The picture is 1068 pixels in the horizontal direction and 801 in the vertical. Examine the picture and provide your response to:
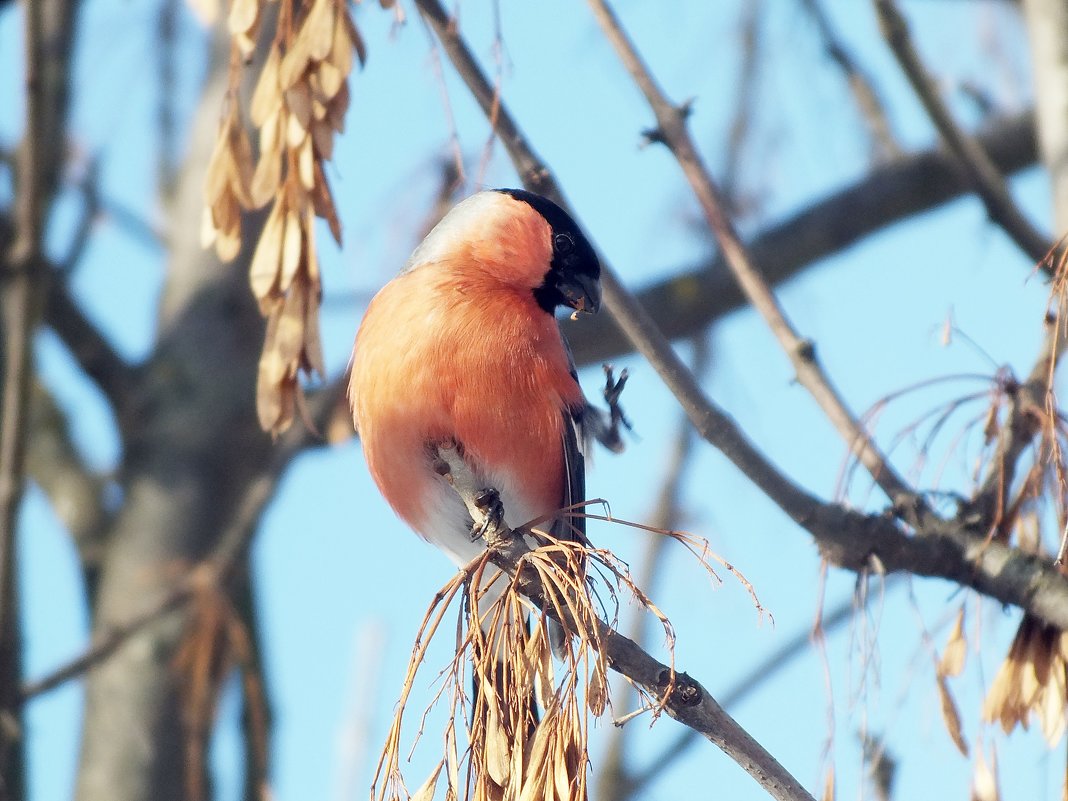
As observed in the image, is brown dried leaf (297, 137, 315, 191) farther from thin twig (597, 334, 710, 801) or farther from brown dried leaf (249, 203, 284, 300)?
thin twig (597, 334, 710, 801)

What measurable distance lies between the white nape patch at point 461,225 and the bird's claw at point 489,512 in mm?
1059

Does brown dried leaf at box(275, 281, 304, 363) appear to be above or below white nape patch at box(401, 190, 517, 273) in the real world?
below

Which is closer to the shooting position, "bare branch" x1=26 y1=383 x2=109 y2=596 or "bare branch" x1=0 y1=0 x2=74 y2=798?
"bare branch" x1=0 y1=0 x2=74 y2=798

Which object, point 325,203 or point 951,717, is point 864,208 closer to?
point 951,717

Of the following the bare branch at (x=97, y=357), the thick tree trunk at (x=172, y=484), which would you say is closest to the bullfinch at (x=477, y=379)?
the thick tree trunk at (x=172, y=484)

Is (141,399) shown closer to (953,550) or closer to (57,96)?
(57,96)

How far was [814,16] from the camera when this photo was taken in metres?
4.07

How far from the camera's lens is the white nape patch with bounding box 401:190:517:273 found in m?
3.24

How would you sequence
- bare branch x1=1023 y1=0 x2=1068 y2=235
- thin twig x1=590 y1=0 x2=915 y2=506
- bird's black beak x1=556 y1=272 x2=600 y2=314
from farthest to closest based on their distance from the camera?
bird's black beak x1=556 y1=272 x2=600 y2=314, bare branch x1=1023 y1=0 x2=1068 y2=235, thin twig x1=590 y1=0 x2=915 y2=506

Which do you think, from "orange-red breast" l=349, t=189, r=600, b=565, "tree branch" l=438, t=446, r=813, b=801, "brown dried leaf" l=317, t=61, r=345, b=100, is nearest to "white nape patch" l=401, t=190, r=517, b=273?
"orange-red breast" l=349, t=189, r=600, b=565

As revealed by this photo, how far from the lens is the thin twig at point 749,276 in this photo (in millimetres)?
2398

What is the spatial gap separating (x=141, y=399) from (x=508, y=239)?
2.14 metres

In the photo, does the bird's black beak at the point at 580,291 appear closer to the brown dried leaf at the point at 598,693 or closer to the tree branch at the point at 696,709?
the tree branch at the point at 696,709

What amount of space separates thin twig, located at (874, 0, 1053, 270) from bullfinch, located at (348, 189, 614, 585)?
83 centimetres
